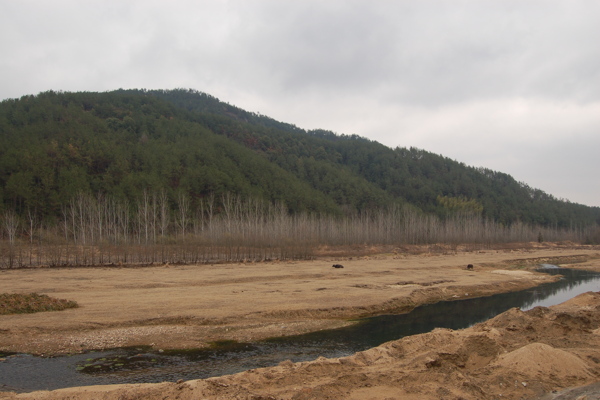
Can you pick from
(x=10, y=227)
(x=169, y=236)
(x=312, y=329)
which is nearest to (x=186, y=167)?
(x=169, y=236)

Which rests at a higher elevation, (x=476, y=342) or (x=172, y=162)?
(x=172, y=162)

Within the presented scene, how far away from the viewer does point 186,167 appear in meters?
108

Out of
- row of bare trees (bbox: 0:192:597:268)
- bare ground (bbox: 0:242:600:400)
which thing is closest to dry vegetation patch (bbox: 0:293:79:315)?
bare ground (bbox: 0:242:600:400)

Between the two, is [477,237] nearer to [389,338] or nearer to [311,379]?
[389,338]

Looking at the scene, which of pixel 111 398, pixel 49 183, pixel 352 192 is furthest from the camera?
pixel 352 192

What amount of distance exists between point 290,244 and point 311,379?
162ft

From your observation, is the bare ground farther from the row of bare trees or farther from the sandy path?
the row of bare trees

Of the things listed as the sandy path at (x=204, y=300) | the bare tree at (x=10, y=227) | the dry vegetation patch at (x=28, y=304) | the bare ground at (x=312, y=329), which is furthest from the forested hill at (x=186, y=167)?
the dry vegetation patch at (x=28, y=304)

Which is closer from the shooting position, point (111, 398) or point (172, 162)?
point (111, 398)

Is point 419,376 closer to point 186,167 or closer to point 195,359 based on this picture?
point 195,359

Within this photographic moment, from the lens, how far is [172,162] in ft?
346

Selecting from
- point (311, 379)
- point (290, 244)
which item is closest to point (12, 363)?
point (311, 379)

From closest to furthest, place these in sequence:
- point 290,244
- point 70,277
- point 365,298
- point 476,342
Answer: point 476,342
point 365,298
point 70,277
point 290,244

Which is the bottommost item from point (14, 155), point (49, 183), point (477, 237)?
point (477, 237)
